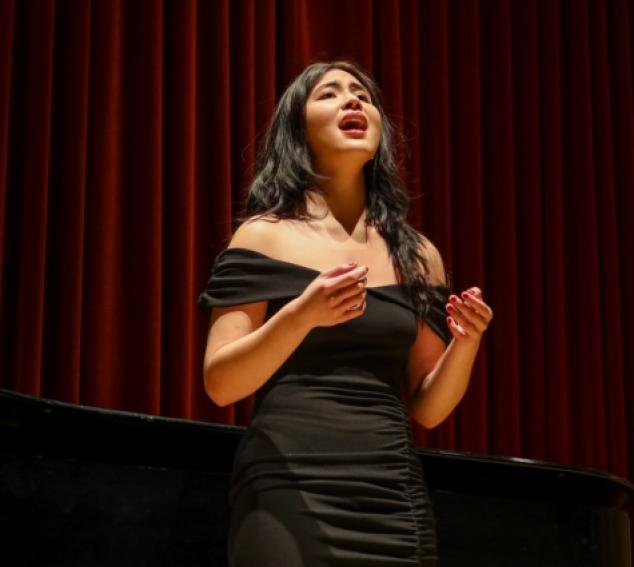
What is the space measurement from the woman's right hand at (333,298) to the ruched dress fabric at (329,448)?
14 centimetres

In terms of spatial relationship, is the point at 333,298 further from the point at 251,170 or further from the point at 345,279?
the point at 251,170

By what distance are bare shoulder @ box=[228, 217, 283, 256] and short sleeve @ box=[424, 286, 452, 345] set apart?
259 mm

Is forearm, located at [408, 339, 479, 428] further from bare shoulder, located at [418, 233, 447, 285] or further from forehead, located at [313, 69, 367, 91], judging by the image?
forehead, located at [313, 69, 367, 91]

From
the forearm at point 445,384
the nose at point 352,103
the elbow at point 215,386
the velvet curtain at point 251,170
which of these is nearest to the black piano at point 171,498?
the elbow at point 215,386

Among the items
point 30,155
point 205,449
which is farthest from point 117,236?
point 205,449

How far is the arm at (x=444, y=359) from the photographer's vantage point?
4.88 ft

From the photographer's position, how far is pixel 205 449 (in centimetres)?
185

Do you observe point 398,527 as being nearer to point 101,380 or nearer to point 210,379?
point 210,379

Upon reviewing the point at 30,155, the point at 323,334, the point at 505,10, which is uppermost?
the point at 505,10

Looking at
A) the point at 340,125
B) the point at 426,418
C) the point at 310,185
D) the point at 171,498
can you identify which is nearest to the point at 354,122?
the point at 340,125

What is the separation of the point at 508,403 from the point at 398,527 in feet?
6.91

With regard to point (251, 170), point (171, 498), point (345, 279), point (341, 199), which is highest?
point (251, 170)

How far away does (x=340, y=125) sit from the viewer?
1.64m

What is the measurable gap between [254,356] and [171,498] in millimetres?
547
